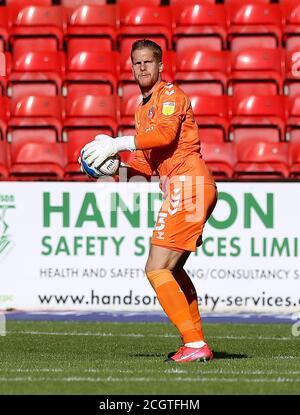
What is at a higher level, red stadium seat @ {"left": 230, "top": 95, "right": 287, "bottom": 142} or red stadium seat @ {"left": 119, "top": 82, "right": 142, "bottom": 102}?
red stadium seat @ {"left": 119, "top": 82, "right": 142, "bottom": 102}

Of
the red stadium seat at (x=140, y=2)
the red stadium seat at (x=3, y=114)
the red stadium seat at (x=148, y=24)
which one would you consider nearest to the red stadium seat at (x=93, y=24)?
the red stadium seat at (x=148, y=24)

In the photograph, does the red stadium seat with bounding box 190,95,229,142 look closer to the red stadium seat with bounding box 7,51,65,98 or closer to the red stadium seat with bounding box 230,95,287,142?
the red stadium seat with bounding box 230,95,287,142

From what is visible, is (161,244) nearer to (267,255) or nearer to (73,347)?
(73,347)

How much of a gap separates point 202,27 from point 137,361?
355 inches

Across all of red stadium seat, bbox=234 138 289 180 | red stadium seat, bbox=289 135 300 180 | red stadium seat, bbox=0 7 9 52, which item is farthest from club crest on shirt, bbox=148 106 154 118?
red stadium seat, bbox=0 7 9 52

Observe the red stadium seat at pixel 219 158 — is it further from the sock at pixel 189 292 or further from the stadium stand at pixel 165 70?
the sock at pixel 189 292

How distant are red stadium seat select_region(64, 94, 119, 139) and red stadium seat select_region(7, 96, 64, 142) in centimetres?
16

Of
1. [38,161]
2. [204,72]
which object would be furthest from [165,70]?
[38,161]

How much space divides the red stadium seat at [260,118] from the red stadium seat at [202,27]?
58.0 inches

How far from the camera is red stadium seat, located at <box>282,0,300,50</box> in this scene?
1683cm

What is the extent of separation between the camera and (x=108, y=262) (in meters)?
13.3
